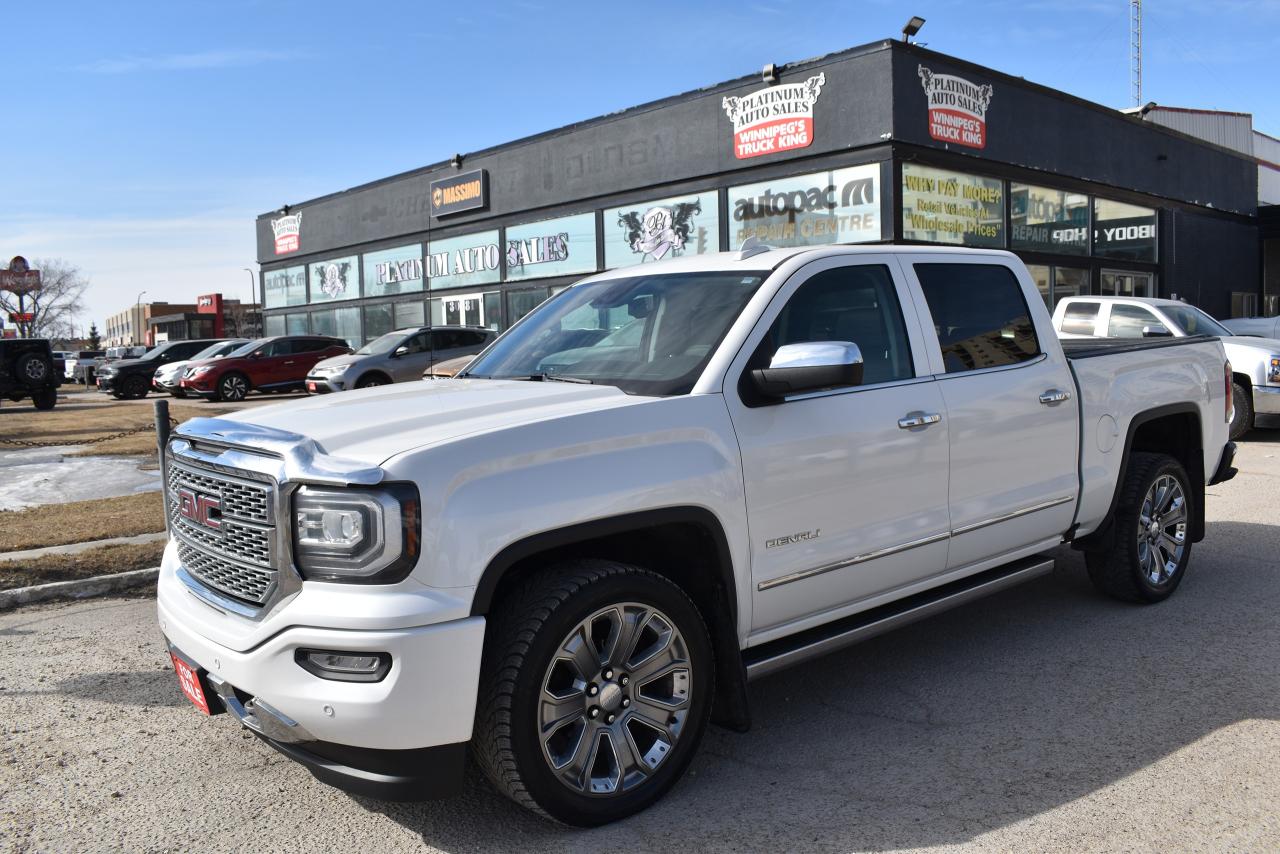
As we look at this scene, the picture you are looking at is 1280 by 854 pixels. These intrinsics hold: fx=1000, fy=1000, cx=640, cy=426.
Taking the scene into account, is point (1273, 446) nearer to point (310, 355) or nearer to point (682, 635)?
point (682, 635)

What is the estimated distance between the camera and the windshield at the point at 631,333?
378cm

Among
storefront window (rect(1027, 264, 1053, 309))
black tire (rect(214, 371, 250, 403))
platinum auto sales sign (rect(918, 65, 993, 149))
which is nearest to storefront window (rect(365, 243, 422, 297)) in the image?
black tire (rect(214, 371, 250, 403))

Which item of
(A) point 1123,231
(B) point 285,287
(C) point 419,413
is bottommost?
(C) point 419,413

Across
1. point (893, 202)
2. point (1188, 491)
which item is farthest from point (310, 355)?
point (1188, 491)

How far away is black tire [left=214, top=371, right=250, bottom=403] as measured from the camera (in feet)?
80.3

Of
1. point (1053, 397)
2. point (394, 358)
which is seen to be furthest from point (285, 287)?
point (1053, 397)

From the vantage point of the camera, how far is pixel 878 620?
4.02 metres

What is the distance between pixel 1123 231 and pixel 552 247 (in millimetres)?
13079

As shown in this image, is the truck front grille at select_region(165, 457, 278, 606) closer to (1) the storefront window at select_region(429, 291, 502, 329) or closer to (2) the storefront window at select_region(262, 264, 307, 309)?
(1) the storefront window at select_region(429, 291, 502, 329)

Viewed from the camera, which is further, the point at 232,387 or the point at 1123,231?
the point at 232,387

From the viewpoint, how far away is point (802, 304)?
4.04m

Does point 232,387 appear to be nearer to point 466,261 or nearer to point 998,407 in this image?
point 466,261

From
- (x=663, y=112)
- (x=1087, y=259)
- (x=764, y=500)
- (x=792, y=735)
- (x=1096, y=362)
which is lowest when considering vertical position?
(x=792, y=735)

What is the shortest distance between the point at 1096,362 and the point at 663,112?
52.0 ft
